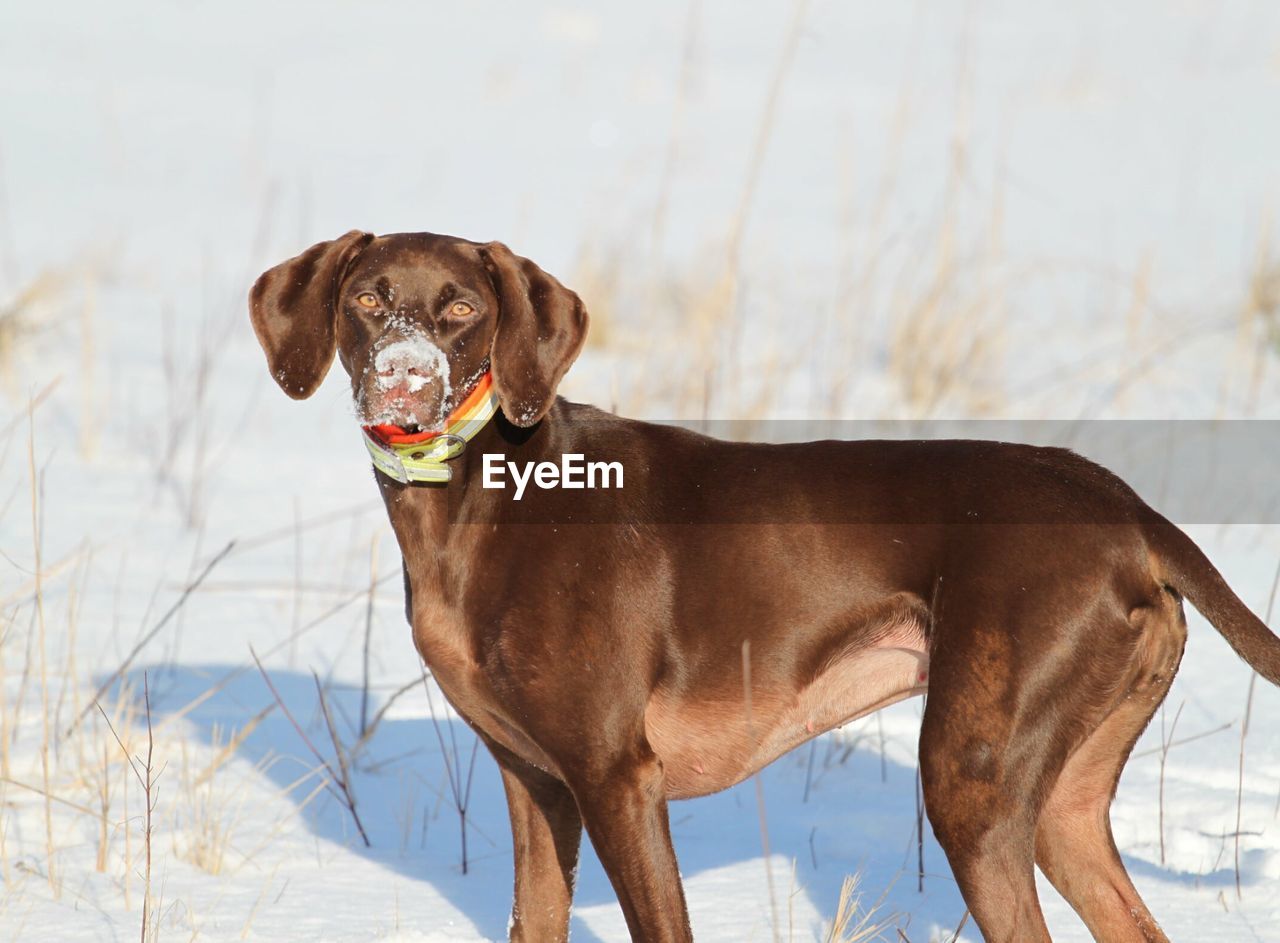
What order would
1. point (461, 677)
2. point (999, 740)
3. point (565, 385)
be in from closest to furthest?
1. point (999, 740)
2. point (461, 677)
3. point (565, 385)

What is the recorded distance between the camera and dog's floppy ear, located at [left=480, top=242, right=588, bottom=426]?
10.6ft

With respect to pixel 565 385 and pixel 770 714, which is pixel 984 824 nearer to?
pixel 770 714

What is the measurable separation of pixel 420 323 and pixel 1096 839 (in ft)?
5.51

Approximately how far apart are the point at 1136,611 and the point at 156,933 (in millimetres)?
1996

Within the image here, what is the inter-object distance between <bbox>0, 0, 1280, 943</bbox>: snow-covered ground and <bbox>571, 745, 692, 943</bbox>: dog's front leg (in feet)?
1.72

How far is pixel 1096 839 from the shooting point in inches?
130

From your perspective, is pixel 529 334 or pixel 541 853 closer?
pixel 529 334

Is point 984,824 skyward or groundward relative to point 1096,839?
skyward

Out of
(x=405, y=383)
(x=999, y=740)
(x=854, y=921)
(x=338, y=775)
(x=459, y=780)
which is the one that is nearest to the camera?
(x=999, y=740)

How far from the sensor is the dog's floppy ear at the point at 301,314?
3.37m

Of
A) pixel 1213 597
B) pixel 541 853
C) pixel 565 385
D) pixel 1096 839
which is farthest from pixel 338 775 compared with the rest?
pixel 565 385

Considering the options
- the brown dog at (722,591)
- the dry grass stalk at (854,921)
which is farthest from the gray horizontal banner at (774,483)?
the dry grass stalk at (854,921)

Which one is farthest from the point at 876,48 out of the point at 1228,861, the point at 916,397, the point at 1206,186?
the point at 1228,861

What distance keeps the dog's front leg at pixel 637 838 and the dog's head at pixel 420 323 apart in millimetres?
704
